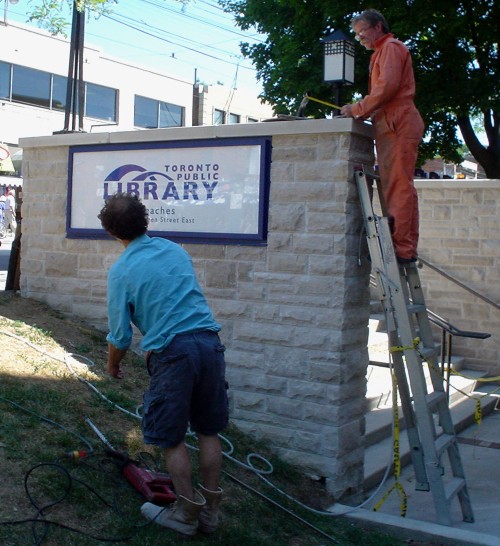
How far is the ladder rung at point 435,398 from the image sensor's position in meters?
5.52

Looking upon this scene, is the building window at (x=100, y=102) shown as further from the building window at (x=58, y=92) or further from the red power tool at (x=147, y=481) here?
the red power tool at (x=147, y=481)

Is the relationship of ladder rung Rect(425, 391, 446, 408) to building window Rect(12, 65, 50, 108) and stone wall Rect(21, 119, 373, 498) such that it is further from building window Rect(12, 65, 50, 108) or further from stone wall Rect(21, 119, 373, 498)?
building window Rect(12, 65, 50, 108)

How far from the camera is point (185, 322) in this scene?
4.44 metres

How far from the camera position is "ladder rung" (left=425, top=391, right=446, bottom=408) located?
5516 millimetres

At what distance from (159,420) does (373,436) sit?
3103mm

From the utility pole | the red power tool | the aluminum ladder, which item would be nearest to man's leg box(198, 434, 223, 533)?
the red power tool

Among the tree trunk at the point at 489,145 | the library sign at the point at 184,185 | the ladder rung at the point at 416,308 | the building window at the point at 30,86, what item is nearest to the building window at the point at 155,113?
the building window at the point at 30,86

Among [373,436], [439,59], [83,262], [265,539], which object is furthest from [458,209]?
[265,539]

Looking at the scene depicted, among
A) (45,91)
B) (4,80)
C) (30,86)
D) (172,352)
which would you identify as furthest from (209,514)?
(45,91)

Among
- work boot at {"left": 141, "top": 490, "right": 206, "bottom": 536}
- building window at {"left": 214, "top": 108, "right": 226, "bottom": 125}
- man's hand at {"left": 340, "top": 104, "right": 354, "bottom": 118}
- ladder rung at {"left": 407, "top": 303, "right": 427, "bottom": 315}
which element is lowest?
work boot at {"left": 141, "top": 490, "right": 206, "bottom": 536}

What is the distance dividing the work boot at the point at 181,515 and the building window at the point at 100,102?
3193 cm

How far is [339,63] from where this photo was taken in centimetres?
798

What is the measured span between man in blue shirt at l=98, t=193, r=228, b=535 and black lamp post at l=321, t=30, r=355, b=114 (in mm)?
3965

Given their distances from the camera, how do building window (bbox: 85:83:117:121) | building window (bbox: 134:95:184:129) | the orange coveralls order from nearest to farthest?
the orange coveralls, building window (bbox: 85:83:117:121), building window (bbox: 134:95:184:129)
